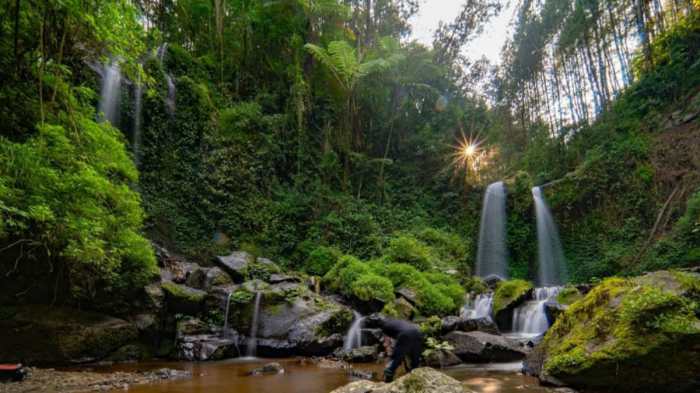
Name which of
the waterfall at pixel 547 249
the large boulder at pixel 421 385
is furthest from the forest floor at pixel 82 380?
the waterfall at pixel 547 249

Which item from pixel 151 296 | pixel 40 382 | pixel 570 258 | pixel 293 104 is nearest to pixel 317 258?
pixel 151 296

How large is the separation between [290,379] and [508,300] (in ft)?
22.3

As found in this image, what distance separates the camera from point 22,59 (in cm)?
615

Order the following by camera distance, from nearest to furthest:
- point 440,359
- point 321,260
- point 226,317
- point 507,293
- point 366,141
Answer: point 440,359, point 226,317, point 507,293, point 321,260, point 366,141

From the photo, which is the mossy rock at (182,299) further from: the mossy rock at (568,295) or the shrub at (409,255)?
the mossy rock at (568,295)

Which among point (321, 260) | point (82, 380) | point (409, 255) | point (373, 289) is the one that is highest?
point (409, 255)

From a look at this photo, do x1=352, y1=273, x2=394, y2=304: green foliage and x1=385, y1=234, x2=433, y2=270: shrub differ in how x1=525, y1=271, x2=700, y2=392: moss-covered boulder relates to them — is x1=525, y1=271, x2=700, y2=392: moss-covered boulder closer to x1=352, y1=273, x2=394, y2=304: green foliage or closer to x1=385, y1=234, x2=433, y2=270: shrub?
x1=352, y1=273, x2=394, y2=304: green foliage

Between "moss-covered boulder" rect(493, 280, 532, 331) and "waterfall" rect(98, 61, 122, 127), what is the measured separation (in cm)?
1472

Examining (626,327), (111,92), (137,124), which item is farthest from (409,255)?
(111,92)

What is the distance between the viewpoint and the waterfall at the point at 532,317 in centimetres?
936

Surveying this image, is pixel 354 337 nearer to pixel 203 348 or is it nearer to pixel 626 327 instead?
pixel 203 348

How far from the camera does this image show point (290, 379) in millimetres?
5875

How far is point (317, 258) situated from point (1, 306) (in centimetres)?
890

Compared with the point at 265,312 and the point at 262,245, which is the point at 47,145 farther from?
the point at 262,245
